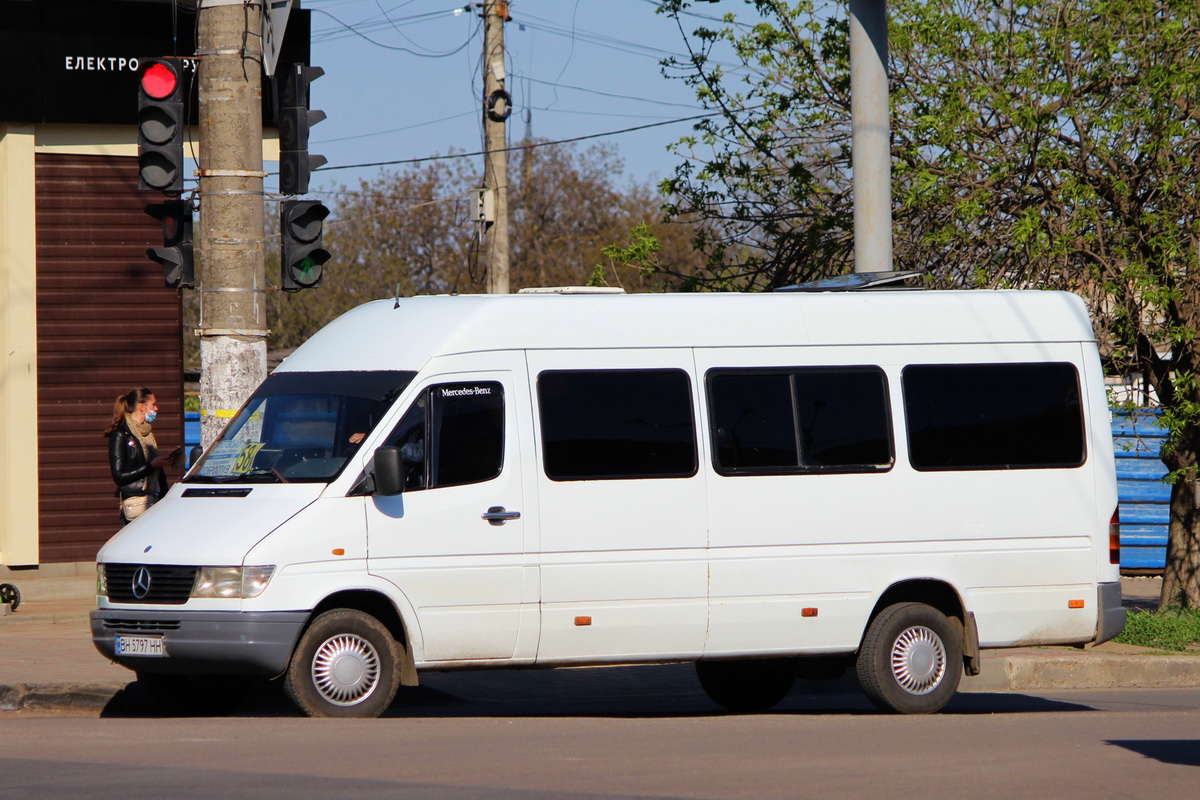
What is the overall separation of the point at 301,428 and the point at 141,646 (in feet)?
4.71

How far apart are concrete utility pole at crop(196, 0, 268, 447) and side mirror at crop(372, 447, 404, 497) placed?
234cm

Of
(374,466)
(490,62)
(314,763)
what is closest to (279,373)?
(374,466)

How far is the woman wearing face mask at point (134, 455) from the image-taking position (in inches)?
501

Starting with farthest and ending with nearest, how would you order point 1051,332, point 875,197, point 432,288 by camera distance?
point 432,288, point 875,197, point 1051,332

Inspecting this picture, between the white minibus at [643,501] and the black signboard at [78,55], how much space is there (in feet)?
22.3

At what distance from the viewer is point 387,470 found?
8.96m

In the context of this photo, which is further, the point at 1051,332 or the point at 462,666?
the point at 1051,332

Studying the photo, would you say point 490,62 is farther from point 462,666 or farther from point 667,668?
point 462,666

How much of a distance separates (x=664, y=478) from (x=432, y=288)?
43.2m

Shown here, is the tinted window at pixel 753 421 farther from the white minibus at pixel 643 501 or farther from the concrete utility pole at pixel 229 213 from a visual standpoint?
the concrete utility pole at pixel 229 213

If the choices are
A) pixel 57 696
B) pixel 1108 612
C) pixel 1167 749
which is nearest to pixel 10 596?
pixel 57 696

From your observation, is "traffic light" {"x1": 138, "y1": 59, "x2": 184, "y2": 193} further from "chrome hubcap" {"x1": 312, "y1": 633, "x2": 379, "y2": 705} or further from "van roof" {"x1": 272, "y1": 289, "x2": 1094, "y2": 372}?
"chrome hubcap" {"x1": 312, "y1": 633, "x2": 379, "y2": 705}

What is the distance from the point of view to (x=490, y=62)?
2453 cm

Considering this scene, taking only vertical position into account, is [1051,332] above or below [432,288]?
below
